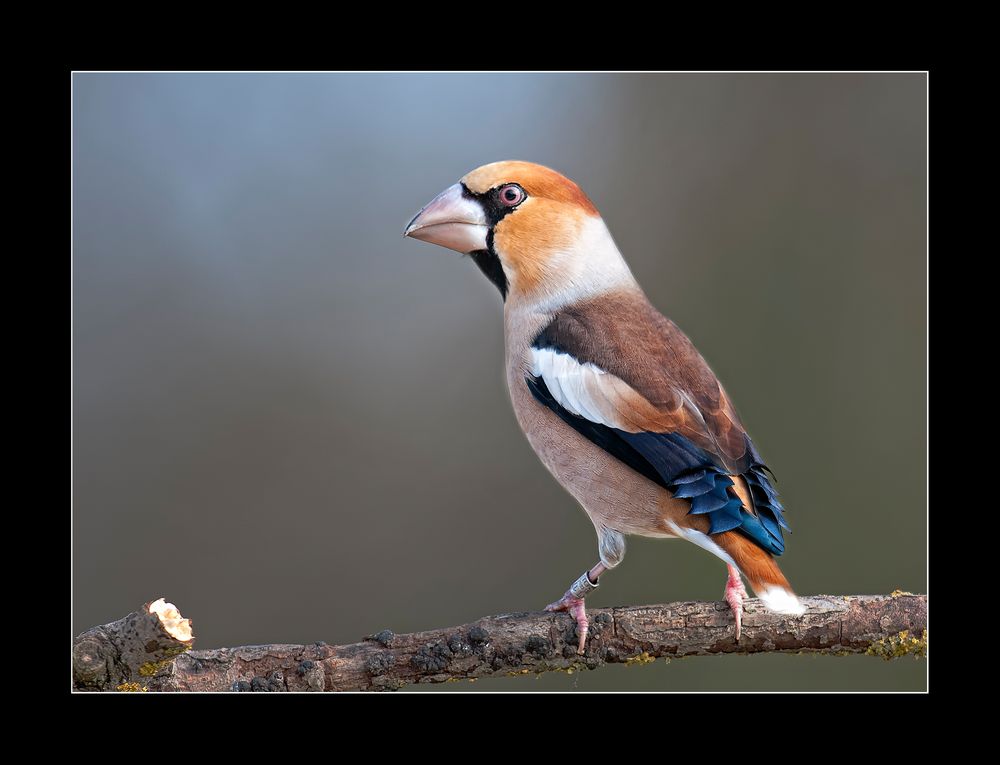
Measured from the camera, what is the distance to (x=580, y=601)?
304 cm

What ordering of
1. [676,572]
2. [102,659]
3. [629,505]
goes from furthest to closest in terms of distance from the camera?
1. [676,572]
2. [629,505]
3. [102,659]

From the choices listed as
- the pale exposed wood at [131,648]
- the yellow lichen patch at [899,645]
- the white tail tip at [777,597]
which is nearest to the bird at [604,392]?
the white tail tip at [777,597]

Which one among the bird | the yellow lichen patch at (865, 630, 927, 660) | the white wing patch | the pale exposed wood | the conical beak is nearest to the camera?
the pale exposed wood

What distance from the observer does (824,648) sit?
3.10m

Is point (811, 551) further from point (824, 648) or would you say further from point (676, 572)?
point (824, 648)

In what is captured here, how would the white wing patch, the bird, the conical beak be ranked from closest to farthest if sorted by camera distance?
the bird, the white wing patch, the conical beak

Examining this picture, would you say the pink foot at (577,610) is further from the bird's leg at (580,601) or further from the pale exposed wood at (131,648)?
the pale exposed wood at (131,648)

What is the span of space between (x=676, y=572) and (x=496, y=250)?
1.67 metres

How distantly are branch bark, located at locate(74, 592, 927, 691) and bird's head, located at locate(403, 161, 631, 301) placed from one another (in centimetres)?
127

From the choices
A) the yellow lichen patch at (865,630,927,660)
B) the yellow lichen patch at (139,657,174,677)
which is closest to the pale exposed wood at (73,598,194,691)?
the yellow lichen patch at (139,657,174,677)

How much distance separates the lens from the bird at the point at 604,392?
2.81 m

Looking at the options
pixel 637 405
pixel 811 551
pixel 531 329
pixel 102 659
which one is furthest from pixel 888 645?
pixel 102 659

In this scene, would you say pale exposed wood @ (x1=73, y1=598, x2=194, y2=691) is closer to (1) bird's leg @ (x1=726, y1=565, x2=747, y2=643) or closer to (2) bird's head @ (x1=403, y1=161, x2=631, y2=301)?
(2) bird's head @ (x1=403, y1=161, x2=631, y2=301)

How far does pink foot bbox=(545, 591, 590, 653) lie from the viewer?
2.99 meters
